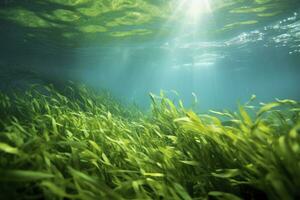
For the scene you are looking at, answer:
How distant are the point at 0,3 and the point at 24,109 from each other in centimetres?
936

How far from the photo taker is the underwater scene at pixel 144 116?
2363mm

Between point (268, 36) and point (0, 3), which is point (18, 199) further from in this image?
point (268, 36)

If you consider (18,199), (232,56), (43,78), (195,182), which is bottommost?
(232,56)

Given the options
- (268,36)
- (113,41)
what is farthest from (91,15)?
(268,36)

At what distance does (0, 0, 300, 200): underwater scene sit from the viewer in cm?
236

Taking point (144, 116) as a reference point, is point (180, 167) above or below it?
above

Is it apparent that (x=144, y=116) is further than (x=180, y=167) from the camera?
Yes

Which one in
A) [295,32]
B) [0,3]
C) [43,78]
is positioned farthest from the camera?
[295,32]

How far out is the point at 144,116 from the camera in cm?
853

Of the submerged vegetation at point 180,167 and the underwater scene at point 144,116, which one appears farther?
the underwater scene at point 144,116

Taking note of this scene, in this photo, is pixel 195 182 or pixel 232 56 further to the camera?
pixel 232 56

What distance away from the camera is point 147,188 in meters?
2.98

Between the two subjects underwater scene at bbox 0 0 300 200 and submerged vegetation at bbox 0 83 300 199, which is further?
underwater scene at bbox 0 0 300 200

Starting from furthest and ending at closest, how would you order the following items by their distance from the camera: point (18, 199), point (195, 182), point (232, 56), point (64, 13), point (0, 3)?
point (232, 56), point (64, 13), point (0, 3), point (195, 182), point (18, 199)
